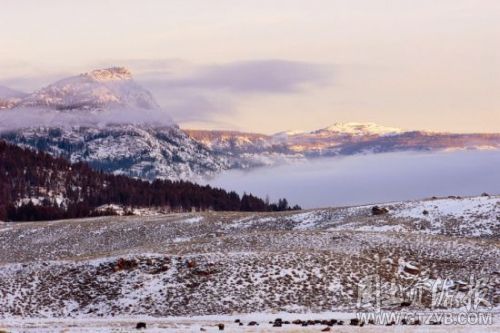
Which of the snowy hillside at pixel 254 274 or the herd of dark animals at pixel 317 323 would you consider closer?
the herd of dark animals at pixel 317 323

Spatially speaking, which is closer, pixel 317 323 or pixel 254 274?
pixel 317 323

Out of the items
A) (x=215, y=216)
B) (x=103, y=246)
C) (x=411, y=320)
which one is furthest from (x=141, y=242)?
(x=411, y=320)

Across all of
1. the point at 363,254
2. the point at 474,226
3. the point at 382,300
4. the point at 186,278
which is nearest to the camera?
the point at 382,300

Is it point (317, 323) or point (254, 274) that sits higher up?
point (254, 274)

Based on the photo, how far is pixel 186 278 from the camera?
55.6 m

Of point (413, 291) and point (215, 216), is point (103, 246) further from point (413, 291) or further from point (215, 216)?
point (413, 291)

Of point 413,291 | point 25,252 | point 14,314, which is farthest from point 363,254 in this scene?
point 25,252

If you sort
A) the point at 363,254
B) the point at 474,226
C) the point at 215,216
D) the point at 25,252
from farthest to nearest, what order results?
the point at 215,216 → the point at 25,252 → the point at 474,226 → the point at 363,254

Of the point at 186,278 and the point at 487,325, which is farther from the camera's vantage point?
the point at 186,278

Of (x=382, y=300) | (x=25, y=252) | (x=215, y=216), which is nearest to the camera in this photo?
(x=382, y=300)

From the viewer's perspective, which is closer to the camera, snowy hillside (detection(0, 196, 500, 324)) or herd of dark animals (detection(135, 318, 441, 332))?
herd of dark animals (detection(135, 318, 441, 332))

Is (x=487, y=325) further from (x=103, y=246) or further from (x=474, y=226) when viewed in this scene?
(x=103, y=246)

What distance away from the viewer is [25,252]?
285 feet

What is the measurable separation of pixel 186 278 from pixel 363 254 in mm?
15166
